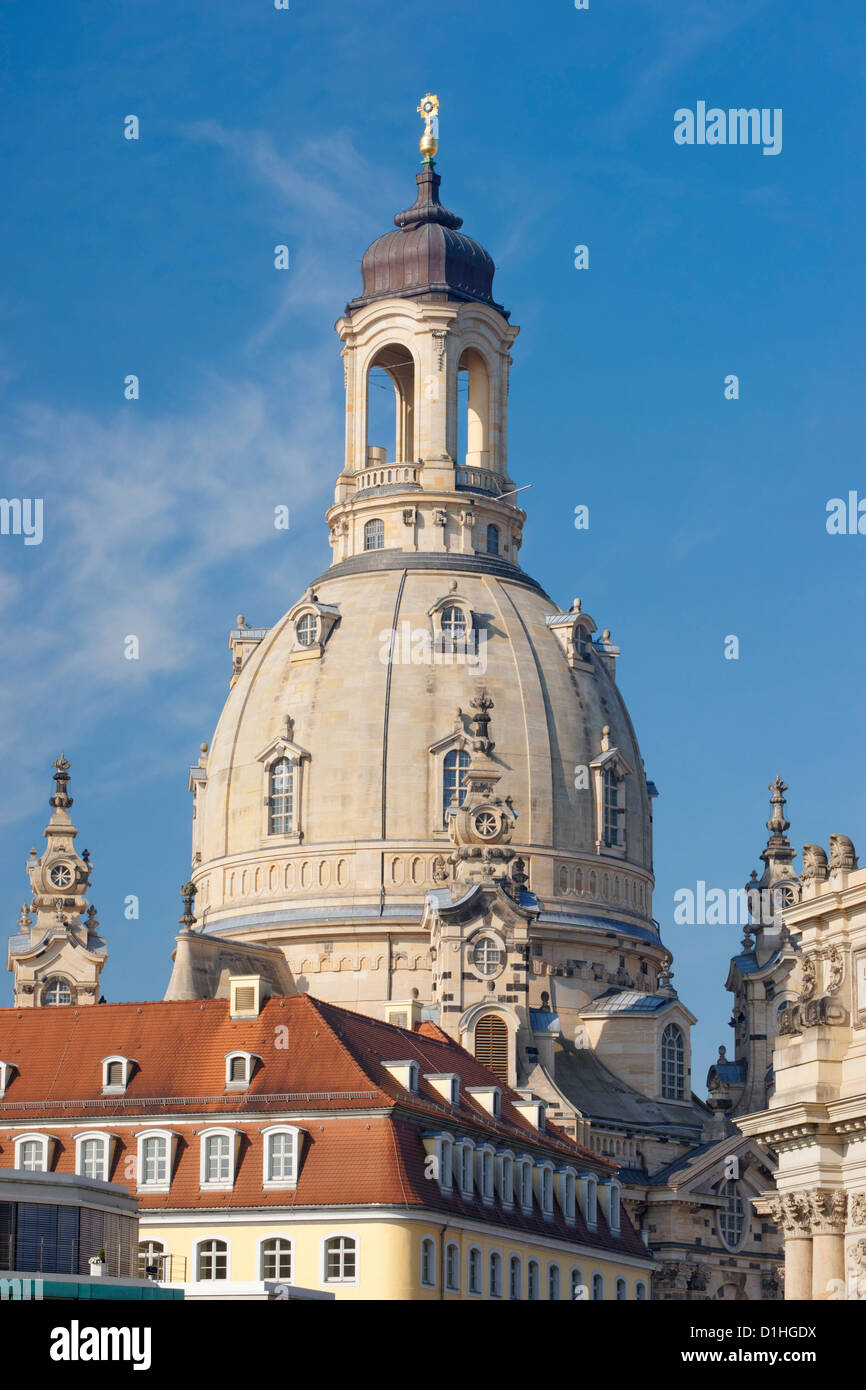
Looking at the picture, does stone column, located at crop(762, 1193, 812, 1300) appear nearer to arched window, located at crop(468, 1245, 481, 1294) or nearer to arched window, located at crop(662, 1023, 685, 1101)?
arched window, located at crop(468, 1245, 481, 1294)

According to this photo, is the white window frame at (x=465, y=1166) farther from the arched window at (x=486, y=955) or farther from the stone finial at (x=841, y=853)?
the arched window at (x=486, y=955)

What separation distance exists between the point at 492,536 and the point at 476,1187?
1994 inches

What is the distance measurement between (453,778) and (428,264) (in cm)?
2563

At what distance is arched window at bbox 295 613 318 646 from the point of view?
409ft

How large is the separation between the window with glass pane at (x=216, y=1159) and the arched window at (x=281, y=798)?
127 feet

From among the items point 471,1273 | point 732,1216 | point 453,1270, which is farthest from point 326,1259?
point 732,1216

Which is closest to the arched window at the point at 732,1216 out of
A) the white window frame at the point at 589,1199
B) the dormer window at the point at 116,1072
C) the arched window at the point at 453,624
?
the white window frame at the point at 589,1199

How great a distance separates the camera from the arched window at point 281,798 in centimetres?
12206

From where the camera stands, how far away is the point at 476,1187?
281 feet

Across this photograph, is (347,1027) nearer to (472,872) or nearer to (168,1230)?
(168,1230)

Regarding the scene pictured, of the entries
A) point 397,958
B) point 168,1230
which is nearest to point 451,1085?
point 168,1230

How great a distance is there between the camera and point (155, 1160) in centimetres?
8394

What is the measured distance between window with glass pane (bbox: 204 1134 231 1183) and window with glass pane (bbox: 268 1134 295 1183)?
4.38 feet

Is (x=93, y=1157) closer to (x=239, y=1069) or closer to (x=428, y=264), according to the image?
(x=239, y=1069)
